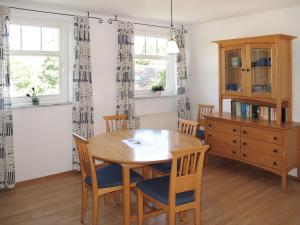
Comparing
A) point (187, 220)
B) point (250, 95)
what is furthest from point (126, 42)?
point (187, 220)

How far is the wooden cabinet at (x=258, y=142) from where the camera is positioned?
11.6 ft

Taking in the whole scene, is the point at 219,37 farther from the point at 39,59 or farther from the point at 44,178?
the point at 44,178

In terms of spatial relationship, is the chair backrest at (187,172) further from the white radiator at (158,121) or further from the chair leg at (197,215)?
the white radiator at (158,121)

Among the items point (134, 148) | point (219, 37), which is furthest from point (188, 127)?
point (219, 37)

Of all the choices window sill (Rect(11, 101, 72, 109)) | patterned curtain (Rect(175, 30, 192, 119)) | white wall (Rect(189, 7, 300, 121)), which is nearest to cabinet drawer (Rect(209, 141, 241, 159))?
white wall (Rect(189, 7, 300, 121))

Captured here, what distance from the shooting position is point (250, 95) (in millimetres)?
3979

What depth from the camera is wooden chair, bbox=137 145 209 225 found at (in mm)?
2300

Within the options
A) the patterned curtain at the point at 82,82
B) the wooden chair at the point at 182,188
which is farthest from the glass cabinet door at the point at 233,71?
the wooden chair at the point at 182,188

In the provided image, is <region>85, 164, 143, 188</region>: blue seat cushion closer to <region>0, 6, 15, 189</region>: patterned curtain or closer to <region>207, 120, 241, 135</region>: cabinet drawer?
<region>0, 6, 15, 189</region>: patterned curtain

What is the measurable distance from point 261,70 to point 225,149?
1.19 m

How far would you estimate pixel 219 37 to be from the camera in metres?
4.86

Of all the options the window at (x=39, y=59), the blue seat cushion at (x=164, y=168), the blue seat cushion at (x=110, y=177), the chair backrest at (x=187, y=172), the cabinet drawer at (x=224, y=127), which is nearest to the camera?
the chair backrest at (x=187, y=172)

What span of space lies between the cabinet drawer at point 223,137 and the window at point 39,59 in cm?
218

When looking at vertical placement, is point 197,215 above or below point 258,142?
below
